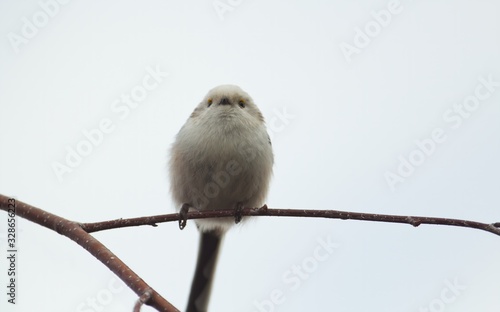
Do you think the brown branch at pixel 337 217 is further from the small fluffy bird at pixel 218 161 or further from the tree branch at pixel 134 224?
the small fluffy bird at pixel 218 161

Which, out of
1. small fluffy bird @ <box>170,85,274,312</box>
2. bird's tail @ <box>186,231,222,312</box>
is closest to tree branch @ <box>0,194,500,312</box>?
small fluffy bird @ <box>170,85,274,312</box>

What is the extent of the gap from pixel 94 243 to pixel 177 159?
1.87 m

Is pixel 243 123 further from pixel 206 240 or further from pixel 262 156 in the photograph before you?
pixel 206 240

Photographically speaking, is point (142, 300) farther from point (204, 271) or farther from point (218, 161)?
point (204, 271)

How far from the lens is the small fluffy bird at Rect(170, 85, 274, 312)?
11.4ft

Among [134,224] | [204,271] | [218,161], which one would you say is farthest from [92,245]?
[204,271]

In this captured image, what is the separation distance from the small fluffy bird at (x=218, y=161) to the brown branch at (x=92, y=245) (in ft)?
4.96

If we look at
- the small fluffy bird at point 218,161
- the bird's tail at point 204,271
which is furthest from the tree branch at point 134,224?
the bird's tail at point 204,271

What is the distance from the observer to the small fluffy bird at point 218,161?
3461 mm

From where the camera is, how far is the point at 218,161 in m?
3.43

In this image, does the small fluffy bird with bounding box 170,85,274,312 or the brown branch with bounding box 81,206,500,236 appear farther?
the small fluffy bird with bounding box 170,85,274,312

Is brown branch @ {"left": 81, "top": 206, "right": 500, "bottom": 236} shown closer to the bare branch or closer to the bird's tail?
the bare branch

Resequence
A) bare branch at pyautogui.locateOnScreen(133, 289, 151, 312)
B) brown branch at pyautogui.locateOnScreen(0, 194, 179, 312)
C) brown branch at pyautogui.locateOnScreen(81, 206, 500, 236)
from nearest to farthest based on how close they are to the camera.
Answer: bare branch at pyautogui.locateOnScreen(133, 289, 151, 312), brown branch at pyautogui.locateOnScreen(0, 194, 179, 312), brown branch at pyautogui.locateOnScreen(81, 206, 500, 236)

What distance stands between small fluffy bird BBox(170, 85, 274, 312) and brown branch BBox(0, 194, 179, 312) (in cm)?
151
